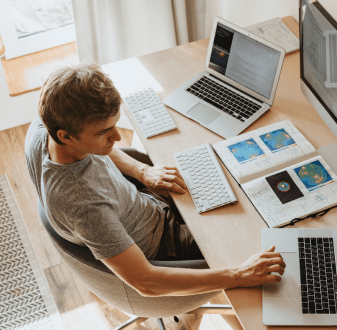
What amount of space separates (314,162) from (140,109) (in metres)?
0.68

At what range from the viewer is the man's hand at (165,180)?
4.66 ft

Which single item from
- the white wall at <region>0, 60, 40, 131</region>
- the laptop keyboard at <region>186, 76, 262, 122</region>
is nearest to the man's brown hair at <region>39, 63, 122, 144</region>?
the laptop keyboard at <region>186, 76, 262, 122</region>

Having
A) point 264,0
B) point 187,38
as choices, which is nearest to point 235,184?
point 264,0

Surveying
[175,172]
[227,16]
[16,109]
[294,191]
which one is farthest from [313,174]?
[16,109]

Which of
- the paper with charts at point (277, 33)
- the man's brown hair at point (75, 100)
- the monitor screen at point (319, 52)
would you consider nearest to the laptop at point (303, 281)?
the monitor screen at point (319, 52)

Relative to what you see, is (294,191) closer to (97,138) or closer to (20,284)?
(97,138)

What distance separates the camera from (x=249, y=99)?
163 centimetres

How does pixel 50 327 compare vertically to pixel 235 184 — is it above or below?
below

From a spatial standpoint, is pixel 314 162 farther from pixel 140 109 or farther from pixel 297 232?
pixel 140 109

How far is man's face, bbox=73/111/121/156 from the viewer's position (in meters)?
1.11

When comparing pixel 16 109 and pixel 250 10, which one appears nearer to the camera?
pixel 250 10

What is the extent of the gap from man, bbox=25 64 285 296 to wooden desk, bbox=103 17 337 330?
65 mm

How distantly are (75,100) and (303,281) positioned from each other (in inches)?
30.4

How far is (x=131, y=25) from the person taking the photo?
238 centimetres
